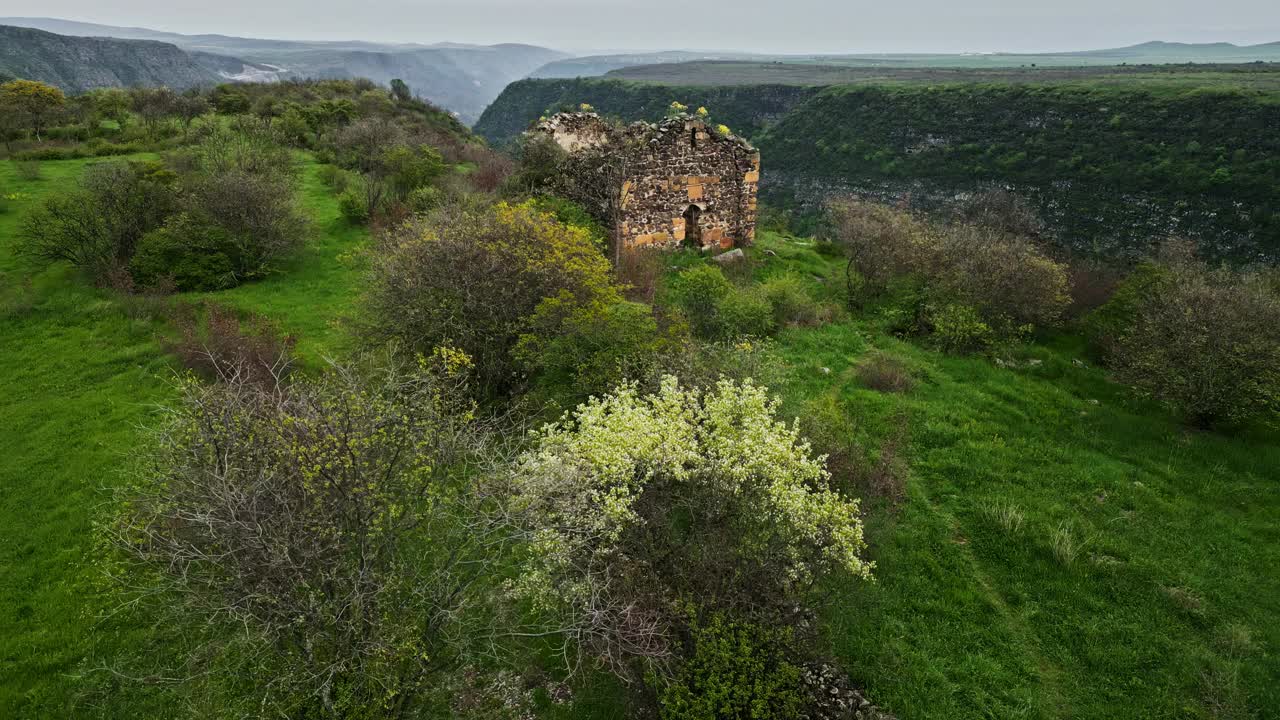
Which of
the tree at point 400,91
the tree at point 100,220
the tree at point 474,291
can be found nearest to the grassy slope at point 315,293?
the tree at point 474,291

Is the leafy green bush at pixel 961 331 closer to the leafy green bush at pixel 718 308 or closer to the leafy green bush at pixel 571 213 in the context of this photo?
the leafy green bush at pixel 718 308

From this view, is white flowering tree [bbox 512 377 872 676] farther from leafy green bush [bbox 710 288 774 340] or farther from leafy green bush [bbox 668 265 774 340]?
leafy green bush [bbox 710 288 774 340]

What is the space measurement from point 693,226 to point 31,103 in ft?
139

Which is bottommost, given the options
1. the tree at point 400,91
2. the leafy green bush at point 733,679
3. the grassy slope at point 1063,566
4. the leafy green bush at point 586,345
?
the grassy slope at point 1063,566

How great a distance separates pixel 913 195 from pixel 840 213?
1231 inches

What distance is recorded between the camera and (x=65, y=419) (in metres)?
14.1

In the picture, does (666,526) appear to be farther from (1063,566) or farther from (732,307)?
(732,307)

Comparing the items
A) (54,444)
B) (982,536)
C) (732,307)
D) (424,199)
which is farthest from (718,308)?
(54,444)

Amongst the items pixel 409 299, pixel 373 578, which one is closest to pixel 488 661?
pixel 373 578

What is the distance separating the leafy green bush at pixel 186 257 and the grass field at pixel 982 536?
227cm

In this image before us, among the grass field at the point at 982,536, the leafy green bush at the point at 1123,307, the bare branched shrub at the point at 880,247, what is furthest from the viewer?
the bare branched shrub at the point at 880,247

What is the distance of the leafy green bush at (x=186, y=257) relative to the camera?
20.7m

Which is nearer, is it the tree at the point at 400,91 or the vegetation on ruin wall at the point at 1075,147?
the vegetation on ruin wall at the point at 1075,147

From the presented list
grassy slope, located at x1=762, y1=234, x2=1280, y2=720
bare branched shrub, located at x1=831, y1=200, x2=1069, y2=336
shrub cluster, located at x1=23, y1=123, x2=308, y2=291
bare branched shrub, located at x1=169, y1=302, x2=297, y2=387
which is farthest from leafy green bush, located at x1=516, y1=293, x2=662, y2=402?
shrub cluster, located at x1=23, y1=123, x2=308, y2=291
